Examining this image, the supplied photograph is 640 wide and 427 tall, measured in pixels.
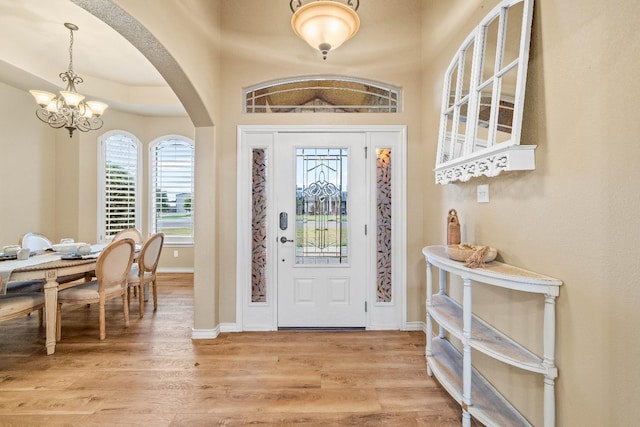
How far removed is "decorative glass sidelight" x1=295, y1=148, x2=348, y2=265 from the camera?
3.23 meters

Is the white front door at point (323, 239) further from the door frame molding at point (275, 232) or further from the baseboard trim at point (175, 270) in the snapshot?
the baseboard trim at point (175, 270)

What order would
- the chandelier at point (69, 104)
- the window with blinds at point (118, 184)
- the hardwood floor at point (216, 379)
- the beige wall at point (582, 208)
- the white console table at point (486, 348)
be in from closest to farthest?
the beige wall at point (582, 208) → the white console table at point (486, 348) → the hardwood floor at point (216, 379) → the chandelier at point (69, 104) → the window with blinds at point (118, 184)

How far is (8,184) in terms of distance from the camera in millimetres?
4359

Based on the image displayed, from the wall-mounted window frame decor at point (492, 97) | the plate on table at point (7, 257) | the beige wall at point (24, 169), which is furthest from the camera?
the beige wall at point (24, 169)

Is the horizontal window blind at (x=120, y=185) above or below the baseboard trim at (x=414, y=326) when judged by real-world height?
above

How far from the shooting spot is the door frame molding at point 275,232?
3.18 meters

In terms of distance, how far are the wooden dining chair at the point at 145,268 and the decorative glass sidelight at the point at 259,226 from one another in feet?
5.18

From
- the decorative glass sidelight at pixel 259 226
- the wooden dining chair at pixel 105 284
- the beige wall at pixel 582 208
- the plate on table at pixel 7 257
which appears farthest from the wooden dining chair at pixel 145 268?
the beige wall at pixel 582 208

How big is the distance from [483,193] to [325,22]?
169cm

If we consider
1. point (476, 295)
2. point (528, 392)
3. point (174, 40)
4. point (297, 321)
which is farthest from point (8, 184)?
point (528, 392)

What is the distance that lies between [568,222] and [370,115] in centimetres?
225

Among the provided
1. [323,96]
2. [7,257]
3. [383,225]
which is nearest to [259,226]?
[383,225]

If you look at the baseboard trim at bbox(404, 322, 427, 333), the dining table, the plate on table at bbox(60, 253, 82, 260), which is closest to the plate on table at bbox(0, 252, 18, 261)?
the dining table

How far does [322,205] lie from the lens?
127 inches
